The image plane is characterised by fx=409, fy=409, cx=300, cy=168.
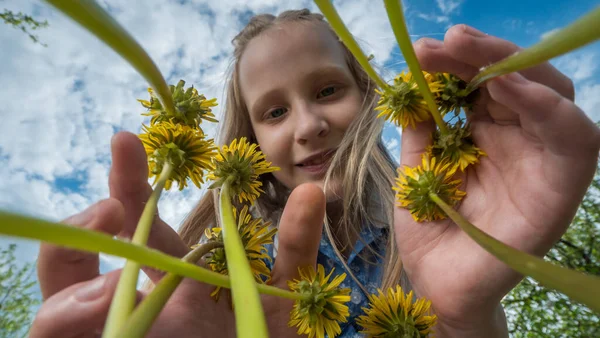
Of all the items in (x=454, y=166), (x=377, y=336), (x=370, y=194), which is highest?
(x=370, y=194)

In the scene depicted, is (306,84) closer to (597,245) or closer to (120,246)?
(120,246)

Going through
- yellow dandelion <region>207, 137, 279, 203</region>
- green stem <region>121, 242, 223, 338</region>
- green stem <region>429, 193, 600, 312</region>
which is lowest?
green stem <region>429, 193, 600, 312</region>

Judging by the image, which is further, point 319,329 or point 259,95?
point 259,95

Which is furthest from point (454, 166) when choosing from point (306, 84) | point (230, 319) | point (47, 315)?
point (306, 84)

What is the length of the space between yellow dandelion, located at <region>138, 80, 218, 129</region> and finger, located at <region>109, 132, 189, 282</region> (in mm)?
42

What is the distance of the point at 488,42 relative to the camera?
41 cm

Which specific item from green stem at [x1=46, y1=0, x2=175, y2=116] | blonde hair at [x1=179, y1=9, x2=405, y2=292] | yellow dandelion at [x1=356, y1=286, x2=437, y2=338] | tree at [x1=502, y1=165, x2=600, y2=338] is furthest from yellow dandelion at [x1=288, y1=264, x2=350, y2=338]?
tree at [x1=502, y1=165, x2=600, y2=338]

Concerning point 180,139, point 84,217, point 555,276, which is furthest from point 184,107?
point 555,276

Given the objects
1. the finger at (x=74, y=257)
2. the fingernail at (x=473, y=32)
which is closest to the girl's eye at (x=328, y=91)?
the fingernail at (x=473, y=32)

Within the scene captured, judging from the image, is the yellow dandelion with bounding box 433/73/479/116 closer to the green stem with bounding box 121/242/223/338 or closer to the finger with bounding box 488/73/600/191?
the finger with bounding box 488/73/600/191

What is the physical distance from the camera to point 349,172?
0.99 m

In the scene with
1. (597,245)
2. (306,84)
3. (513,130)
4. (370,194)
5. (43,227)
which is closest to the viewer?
(43,227)

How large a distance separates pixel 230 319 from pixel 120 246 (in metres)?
0.34

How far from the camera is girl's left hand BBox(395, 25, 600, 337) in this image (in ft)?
1.31
